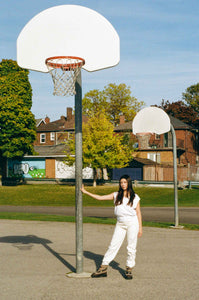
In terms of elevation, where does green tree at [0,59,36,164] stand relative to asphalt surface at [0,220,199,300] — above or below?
above

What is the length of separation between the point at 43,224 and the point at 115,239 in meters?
9.37

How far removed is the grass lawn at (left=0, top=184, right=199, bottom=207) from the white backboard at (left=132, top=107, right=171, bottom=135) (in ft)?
53.2

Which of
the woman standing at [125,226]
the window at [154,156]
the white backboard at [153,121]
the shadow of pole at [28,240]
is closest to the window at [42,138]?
the window at [154,156]

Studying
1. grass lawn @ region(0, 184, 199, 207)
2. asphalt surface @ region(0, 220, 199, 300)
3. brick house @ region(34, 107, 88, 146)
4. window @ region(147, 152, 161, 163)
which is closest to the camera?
asphalt surface @ region(0, 220, 199, 300)

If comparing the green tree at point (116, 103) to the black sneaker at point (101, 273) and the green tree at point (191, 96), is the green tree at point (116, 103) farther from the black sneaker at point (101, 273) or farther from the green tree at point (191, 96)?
the black sneaker at point (101, 273)

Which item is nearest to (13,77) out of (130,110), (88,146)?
(88,146)

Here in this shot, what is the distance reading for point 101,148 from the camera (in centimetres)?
4475

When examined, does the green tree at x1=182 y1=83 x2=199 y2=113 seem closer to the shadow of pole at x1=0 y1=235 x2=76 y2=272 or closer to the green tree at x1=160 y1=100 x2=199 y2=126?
the green tree at x1=160 y1=100 x2=199 y2=126

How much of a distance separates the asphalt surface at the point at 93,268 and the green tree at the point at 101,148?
3037 cm

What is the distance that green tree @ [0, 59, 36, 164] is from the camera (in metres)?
47.5

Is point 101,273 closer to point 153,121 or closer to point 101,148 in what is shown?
point 153,121

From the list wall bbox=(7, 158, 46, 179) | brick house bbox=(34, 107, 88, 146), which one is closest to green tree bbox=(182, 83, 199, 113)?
brick house bbox=(34, 107, 88, 146)

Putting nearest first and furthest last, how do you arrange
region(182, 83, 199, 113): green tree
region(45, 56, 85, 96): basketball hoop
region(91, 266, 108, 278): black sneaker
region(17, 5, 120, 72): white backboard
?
region(91, 266, 108, 278): black sneaker < region(17, 5, 120, 72): white backboard < region(45, 56, 85, 96): basketball hoop < region(182, 83, 199, 113): green tree

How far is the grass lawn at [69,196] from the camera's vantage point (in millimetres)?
34638
